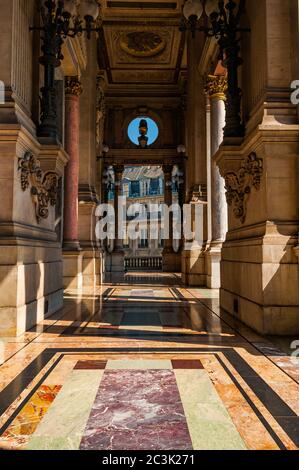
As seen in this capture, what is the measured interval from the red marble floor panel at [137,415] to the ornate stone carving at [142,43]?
18552 millimetres

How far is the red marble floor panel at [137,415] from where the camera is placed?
215 centimetres

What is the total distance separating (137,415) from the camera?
101 inches

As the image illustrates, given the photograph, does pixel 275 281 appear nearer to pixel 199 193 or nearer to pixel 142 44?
pixel 199 193

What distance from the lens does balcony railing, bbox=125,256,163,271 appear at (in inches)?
1074

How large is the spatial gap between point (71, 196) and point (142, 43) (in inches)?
461

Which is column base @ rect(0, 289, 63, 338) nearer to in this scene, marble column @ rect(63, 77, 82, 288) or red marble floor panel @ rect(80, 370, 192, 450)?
red marble floor panel @ rect(80, 370, 192, 450)

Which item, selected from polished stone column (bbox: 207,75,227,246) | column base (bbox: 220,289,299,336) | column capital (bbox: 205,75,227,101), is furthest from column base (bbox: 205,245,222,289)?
column base (bbox: 220,289,299,336)

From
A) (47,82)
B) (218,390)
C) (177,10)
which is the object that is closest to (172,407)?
(218,390)

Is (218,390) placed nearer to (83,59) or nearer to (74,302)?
(74,302)

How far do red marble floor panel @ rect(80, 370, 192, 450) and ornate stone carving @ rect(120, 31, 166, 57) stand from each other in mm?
18552

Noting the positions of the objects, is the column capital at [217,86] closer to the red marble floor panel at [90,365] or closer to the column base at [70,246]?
the column base at [70,246]

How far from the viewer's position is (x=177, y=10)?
1664 centimetres

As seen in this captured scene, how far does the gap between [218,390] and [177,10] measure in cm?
1735

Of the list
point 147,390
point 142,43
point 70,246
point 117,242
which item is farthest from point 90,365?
point 142,43
